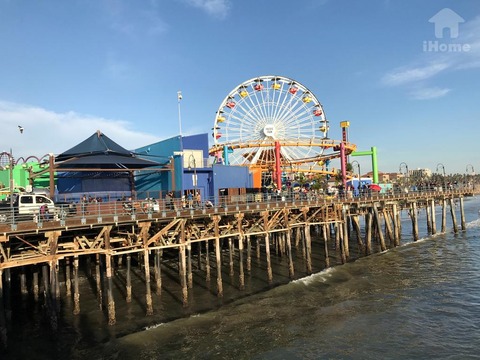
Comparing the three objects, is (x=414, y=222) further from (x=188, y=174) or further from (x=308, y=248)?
(x=188, y=174)

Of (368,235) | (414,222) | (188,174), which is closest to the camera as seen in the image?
(188,174)

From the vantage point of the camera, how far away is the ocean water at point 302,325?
49.0 feet

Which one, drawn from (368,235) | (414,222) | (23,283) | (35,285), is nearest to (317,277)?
(368,235)

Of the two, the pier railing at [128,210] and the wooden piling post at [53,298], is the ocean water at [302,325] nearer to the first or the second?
the wooden piling post at [53,298]

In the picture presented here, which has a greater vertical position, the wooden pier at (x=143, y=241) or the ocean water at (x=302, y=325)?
the wooden pier at (x=143, y=241)

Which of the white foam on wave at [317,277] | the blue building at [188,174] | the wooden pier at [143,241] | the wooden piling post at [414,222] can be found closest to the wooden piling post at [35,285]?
the wooden pier at [143,241]

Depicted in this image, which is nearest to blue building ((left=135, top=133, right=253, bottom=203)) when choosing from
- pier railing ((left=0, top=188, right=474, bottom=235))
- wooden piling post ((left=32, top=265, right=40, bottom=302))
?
pier railing ((left=0, top=188, right=474, bottom=235))

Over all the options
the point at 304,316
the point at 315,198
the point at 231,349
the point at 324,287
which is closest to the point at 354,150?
the point at 315,198

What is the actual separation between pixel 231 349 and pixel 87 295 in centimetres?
1116

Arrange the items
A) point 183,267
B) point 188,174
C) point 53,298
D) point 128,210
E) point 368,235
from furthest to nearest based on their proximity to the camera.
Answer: point 368,235 → point 188,174 → point 128,210 → point 183,267 → point 53,298

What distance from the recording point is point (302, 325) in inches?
683

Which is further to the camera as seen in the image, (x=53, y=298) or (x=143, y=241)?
(x=143, y=241)

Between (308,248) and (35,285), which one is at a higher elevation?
(308,248)

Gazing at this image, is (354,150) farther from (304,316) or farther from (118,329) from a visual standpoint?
→ (118,329)
